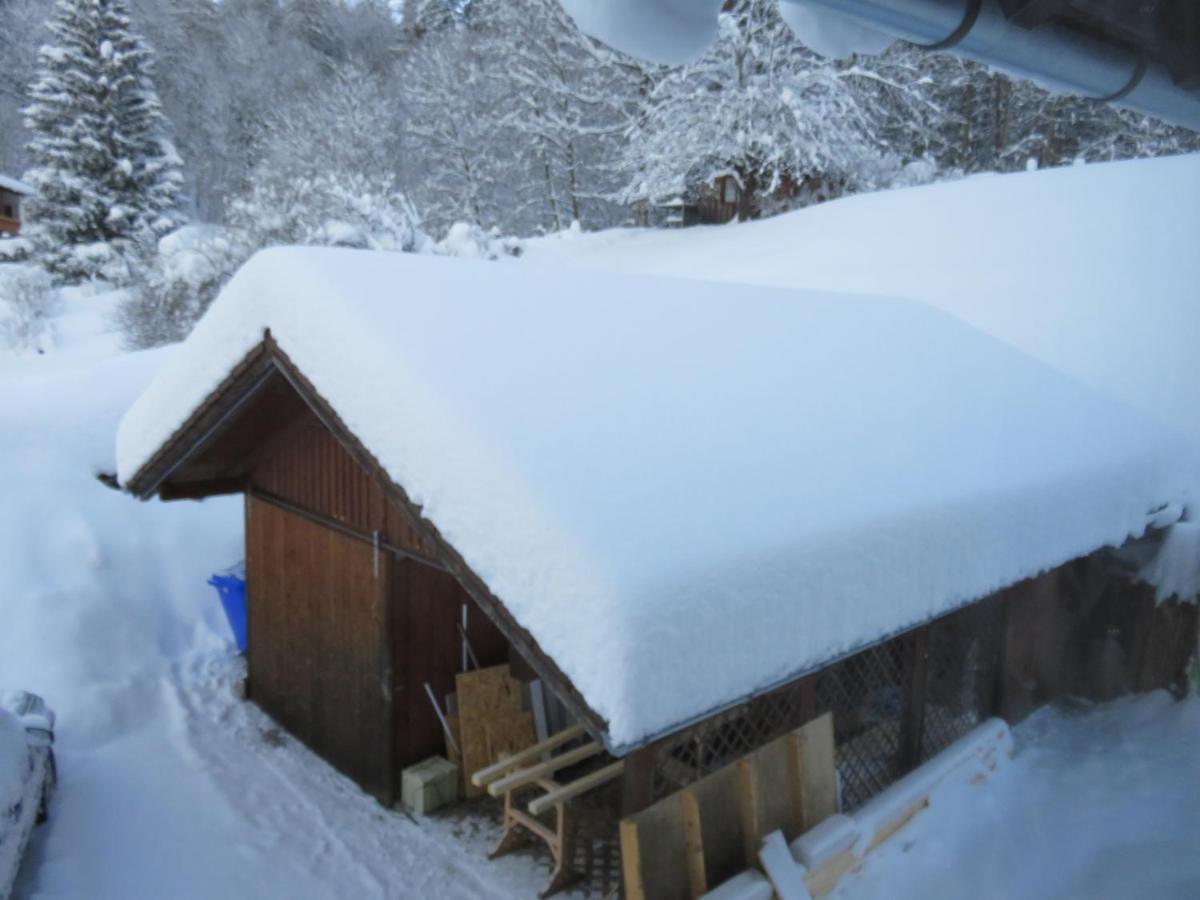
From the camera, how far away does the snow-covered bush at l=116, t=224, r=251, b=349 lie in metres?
15.4

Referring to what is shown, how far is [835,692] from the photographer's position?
4863 millimetres

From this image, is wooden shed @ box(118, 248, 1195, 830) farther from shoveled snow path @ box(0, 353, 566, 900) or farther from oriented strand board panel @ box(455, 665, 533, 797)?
shoveled snow path @ box(0, 353, 566, 900)

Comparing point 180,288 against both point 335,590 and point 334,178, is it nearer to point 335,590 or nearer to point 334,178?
point 334,178

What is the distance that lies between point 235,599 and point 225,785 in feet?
7.18

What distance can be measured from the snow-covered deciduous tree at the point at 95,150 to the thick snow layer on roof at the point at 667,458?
22.4m

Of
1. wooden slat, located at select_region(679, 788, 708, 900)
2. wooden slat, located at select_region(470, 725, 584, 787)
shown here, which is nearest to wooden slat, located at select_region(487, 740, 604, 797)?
wooden slat, located at select_region(470, 725, 584, 787)

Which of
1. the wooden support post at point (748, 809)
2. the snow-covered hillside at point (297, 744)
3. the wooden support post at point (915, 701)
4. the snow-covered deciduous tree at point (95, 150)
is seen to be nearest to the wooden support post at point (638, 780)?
the wooden support post at point (748, 809)

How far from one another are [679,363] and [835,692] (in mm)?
2249

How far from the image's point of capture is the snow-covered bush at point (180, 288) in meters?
15.4

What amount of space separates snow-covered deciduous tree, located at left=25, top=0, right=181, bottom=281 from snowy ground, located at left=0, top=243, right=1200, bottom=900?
713 inches

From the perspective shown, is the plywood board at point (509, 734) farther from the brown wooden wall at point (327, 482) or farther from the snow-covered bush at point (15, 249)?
the snow-covered bush at point (15, 249)

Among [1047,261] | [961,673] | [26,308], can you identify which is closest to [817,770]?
[961,673]

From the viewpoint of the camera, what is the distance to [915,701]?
5.25 m

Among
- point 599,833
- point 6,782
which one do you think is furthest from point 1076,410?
point 6,782
